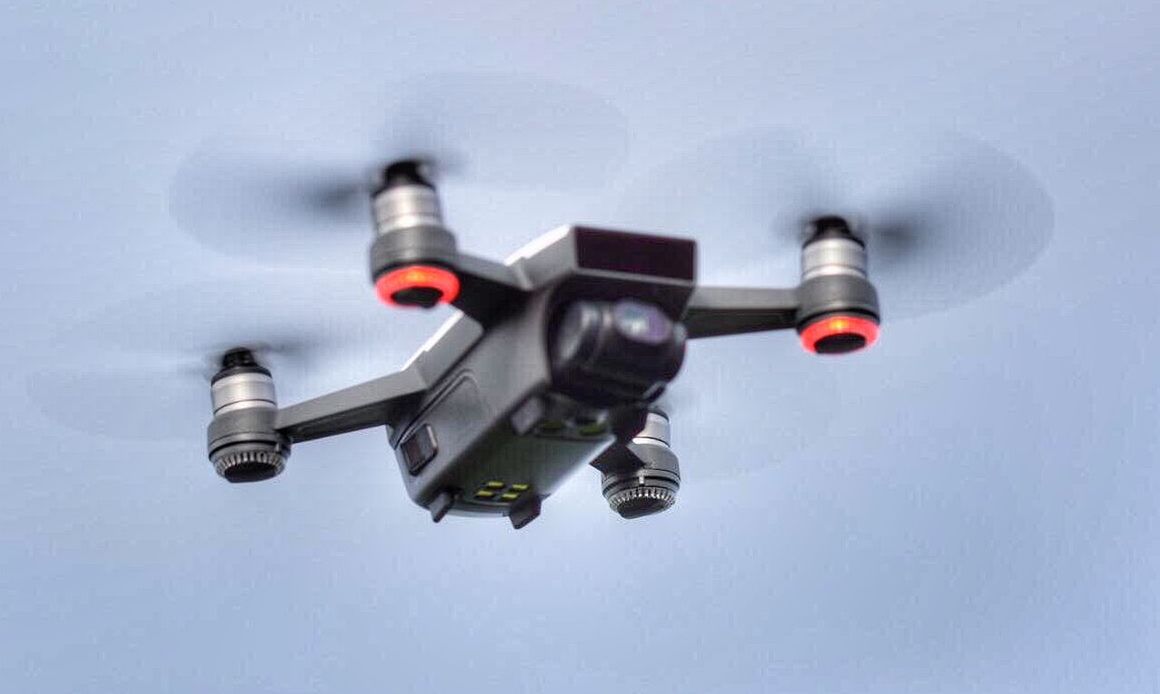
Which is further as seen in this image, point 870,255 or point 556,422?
point 870,255

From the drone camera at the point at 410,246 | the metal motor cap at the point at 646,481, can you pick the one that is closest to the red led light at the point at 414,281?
the drone camera at the point at 410,246

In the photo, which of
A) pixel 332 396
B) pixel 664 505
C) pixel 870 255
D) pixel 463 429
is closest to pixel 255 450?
pixel 332 396

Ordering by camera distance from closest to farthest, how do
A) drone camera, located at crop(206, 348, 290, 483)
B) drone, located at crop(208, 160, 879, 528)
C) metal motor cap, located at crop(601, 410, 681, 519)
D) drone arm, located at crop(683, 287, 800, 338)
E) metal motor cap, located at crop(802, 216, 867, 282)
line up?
drone, located at crop(208, 160, 879, 528)
drone arm, located at crop(683, 287, 800, 338)
metal motor cap, located at crop(802, 216, 867, 282)
drone camera, located at crop(206, 348, 290, 483)
metal motor cap, located at crop(601, 410, 681, 519)

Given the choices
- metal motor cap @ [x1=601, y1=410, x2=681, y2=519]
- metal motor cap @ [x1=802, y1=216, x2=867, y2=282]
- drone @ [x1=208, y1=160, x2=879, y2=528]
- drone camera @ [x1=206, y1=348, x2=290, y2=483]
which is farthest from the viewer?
metal motor cap @ [x1=601, y1=410, x2=681, y2=519]

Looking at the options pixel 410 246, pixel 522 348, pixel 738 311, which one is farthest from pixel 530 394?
pixel 738 311

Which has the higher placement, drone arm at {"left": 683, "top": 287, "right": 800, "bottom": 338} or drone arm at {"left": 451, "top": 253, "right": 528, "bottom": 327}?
drone arm at {"left": 683, "top": 287, "right": 800, "bottom": 338}

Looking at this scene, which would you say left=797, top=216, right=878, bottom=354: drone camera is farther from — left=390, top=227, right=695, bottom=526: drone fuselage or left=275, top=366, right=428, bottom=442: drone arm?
left=275, top=366, right=428, bottom=442: drone arm

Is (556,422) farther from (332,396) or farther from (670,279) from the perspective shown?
(332,396)

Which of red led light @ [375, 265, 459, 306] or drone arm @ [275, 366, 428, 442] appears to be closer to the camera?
red led light @ [375, 265, 459, 306]

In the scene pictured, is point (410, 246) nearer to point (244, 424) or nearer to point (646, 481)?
point (244, 424)

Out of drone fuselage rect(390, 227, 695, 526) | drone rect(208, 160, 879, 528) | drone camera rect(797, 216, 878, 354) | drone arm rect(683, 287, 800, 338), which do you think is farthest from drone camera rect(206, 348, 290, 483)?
drone camera rect(797, 216, 878, 354)
